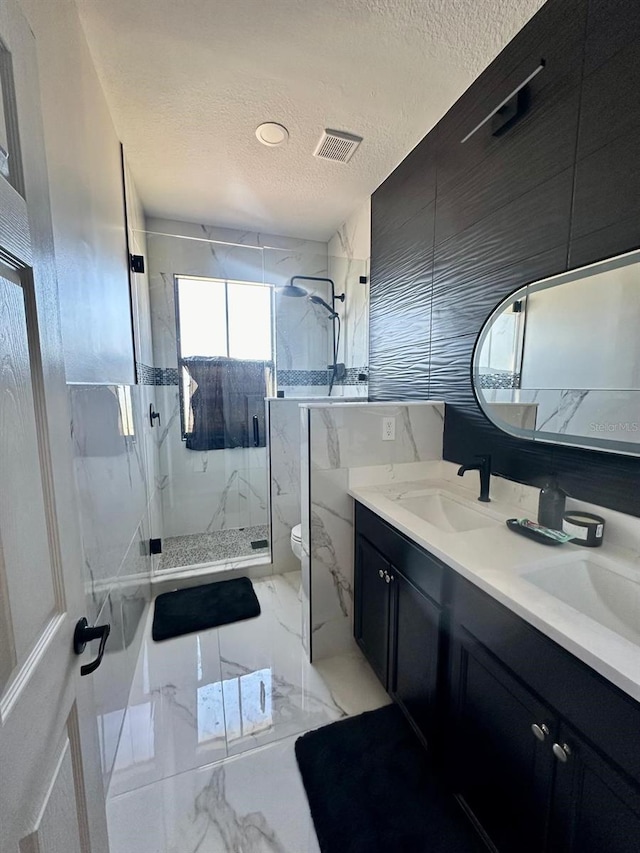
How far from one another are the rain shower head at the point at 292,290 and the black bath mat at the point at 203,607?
2.35 metres

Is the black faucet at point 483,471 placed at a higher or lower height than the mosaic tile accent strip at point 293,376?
lower

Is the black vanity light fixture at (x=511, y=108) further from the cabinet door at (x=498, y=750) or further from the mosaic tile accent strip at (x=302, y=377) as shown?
the mosaic tile accent strip at (x=302, y=377)

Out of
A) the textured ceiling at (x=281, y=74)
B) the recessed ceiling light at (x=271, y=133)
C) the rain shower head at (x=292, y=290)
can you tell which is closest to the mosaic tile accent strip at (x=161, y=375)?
the rain shower head at (x=292, y=290)

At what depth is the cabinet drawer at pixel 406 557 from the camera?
1.15 m

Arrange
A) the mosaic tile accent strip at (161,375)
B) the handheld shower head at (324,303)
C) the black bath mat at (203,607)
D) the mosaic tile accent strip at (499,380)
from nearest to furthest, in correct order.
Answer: the mosaic tile accent strip at (499,380) → the black bath mat at (203,607) → the mosaic tile accent strip at (161,375) → the handheld shower head at (324,303)

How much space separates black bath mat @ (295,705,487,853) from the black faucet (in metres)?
1.00

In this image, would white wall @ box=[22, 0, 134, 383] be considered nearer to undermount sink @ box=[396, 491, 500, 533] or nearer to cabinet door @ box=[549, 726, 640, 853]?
undermount sink @ box=[396, 491, 500, 533]

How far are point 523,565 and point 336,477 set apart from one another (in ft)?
2.91

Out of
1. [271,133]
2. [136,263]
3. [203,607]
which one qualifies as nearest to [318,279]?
[271,133]

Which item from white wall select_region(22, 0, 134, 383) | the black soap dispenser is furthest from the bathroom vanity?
white wall select_region(22, 0, 134, 383)

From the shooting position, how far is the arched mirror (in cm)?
106

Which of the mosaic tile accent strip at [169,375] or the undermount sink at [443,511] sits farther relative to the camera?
the mosaic tile accent strip at [169,375]

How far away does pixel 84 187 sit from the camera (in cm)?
132

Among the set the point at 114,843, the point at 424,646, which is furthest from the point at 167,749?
the point at 424,646
